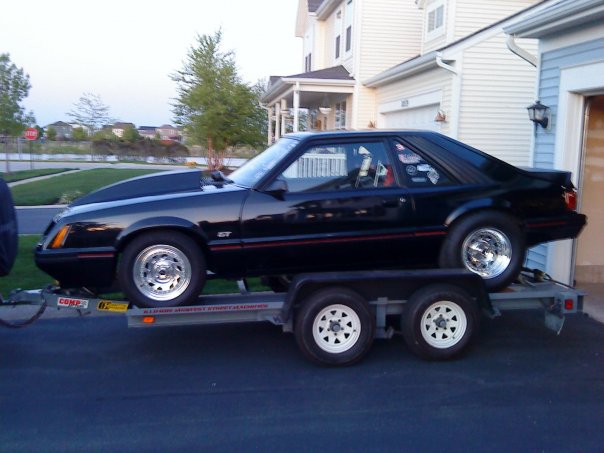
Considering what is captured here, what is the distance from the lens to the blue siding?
8.90 metres

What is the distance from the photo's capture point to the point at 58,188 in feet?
76.1

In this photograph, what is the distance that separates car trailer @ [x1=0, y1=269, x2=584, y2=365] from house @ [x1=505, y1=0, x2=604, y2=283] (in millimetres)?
3197

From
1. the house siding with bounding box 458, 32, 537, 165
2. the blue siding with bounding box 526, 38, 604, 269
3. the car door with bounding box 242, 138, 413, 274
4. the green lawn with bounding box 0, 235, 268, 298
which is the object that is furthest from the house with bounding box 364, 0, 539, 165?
the car door with bounding box 242, 138, 413, 274

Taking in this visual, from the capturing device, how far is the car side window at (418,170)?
6.38m

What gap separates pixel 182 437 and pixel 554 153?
6583 millimetres

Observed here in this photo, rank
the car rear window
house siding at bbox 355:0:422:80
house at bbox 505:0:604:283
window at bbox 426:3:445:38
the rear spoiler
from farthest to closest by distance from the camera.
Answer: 1. house siding at bbox 355:0:422:80
2. window at bbox 426:3:445:38
3. house at bbox 505:0:604:283
4. the rear spoiler
5. the car rear window

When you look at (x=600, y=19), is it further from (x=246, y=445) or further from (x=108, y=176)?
Answer: (x=108, y=176)

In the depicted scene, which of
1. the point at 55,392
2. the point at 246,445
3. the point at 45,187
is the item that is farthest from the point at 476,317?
the point at 45,187

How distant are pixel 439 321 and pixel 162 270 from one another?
96.6 inches

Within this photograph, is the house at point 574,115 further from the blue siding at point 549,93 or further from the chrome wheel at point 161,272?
the chrome wheel at point 161,272

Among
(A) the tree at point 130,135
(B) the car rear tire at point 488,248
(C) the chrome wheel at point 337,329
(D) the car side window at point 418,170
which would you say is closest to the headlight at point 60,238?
(C) the chrome wheel at point 337,329

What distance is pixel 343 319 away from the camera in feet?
20.0

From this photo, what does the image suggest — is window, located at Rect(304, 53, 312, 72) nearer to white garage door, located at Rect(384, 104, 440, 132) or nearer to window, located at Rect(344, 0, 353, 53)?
window, located at Rect(344, 0, 353, 53)

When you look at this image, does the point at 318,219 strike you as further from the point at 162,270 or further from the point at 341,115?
the point at 341,115
